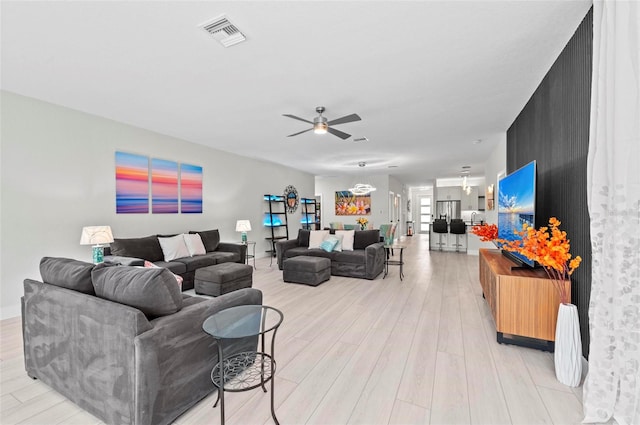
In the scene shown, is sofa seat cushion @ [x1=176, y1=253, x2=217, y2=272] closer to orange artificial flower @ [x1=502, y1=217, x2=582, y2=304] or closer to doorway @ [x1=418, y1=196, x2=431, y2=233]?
orange artificial flower @ [x1=502, y1=217, x2=582, y2=304]

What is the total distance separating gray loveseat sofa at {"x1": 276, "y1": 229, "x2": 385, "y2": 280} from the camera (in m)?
5.21

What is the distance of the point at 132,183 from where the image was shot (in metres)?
4.62

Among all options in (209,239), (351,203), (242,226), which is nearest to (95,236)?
(209,239)

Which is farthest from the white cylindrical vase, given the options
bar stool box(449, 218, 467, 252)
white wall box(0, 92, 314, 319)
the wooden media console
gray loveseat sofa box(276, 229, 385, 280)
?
bar stool box(449, 218, 467, 252)

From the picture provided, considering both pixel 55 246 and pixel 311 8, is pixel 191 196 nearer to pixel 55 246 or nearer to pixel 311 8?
pixel 55 246

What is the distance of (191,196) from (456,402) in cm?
539

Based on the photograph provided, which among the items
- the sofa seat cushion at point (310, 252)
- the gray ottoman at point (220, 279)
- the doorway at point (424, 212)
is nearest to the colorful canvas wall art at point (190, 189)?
the gray ottoman at point (220, 279)

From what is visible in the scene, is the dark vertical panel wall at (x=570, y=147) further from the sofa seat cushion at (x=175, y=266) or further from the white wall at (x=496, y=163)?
the sofa seat cushion at (x=175, y=266)

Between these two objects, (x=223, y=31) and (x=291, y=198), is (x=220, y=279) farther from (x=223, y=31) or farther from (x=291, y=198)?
(x=291, y=198)

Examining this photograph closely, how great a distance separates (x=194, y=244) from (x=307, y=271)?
6.78ft

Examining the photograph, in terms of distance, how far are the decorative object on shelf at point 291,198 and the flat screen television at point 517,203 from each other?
235 inches

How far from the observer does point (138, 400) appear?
1.45 meters

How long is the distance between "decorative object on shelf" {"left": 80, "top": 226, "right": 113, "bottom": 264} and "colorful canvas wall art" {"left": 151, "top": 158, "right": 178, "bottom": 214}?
4.03 ft

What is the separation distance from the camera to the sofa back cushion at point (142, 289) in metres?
1.61
